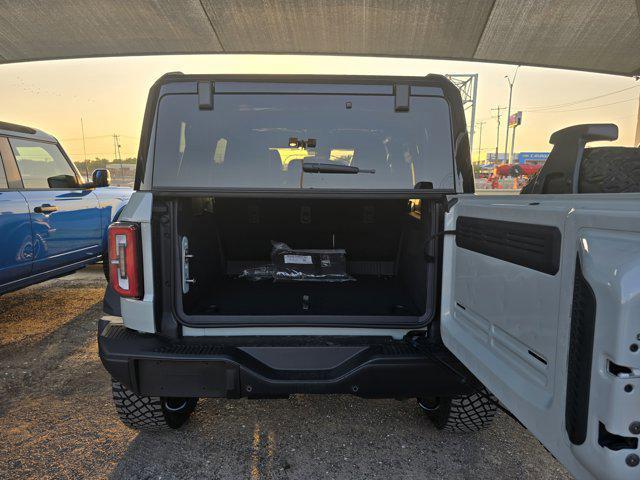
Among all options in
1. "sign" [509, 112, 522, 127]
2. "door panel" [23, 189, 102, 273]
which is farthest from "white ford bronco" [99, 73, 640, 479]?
"sign" [509, 112, 522, 127]

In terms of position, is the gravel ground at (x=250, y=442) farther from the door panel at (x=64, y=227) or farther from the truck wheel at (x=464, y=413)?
the door panel at (x=64, y=227)

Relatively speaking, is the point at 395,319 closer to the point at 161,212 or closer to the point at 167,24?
the point at 161,212

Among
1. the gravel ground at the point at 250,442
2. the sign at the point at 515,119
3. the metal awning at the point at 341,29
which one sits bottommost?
the gravel ground at the point at 250,442

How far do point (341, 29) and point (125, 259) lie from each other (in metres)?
6.07

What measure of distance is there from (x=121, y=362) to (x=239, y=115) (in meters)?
1.36

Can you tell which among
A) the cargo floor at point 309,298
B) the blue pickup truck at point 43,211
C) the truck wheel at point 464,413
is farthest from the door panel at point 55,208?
the truck wheel at point 464,413

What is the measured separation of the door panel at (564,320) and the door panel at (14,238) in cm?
400

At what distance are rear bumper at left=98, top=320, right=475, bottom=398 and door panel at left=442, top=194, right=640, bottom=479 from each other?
23 centimetres

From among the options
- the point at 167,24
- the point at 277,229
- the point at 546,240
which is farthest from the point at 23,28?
the point at 546,240

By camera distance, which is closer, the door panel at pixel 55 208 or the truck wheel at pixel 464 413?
the truck wheel at pixel 464 413

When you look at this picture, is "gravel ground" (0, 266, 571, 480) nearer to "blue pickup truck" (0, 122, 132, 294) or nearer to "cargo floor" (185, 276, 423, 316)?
"cargo floor" (185, 276, 423, 316)

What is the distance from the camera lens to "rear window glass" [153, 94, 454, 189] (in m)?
2.04

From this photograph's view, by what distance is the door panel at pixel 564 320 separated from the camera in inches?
35.1

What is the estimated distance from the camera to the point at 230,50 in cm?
732
